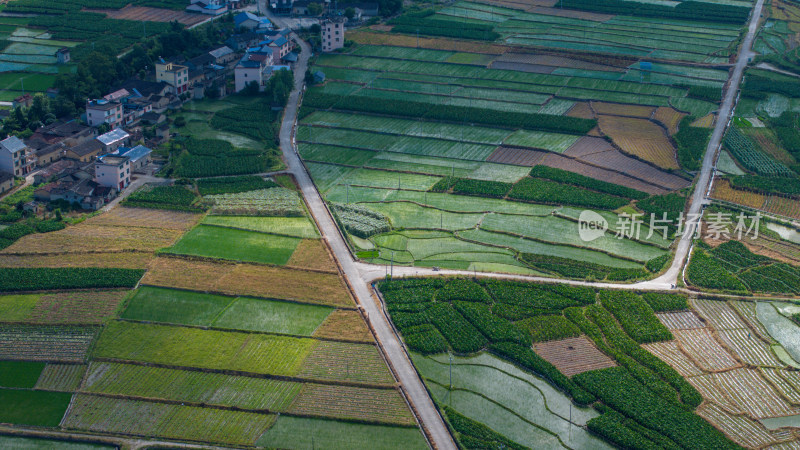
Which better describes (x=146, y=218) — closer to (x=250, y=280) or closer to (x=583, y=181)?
(x=250, y=280)

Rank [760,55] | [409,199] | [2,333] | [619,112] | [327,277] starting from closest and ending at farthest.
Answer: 1. [2,333]
2. [327,277]
3. [409,199]
4. [619,112]
5. [760,55]

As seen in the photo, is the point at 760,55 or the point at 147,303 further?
the point at 760,55

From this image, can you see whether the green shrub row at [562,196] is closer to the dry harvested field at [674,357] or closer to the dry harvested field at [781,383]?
the dry harvested field at [674,357]

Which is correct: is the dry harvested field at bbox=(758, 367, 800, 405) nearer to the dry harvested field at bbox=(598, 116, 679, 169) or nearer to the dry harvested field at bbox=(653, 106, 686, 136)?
the dry harvested field at bbox=(598, 116, 679, 169)

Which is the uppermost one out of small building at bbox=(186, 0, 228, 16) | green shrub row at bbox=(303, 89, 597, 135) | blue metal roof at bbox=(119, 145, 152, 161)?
small building at bbox=(186, 0, 228, 16)

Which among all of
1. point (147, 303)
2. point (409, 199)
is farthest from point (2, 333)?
point (409, 199)

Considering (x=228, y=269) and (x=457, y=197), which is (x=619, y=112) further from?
(x=228, y=269)

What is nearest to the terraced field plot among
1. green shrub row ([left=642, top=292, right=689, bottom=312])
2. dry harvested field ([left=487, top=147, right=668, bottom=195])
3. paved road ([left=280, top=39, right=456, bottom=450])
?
paved road ([left=280, top=39, right=456, bottom=450])
